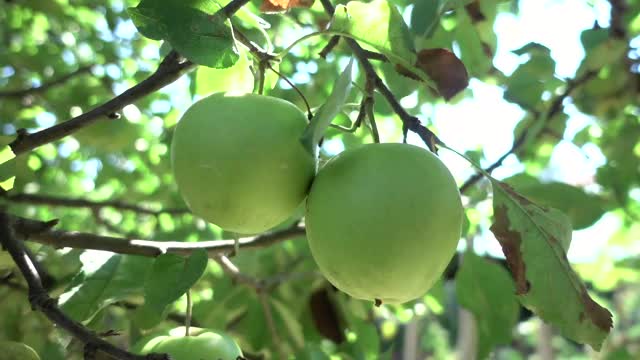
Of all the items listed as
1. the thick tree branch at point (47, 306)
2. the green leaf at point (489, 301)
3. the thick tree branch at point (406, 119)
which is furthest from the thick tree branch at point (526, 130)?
the thick tree branch at point (47, 306)

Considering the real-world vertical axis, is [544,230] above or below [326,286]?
above

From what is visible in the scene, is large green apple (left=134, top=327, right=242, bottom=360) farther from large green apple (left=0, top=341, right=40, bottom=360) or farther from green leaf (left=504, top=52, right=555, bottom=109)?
green leaf (left=504, top=52, right=555, bottom=109)

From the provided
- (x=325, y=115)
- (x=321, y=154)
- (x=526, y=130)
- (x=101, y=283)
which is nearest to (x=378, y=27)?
(x=325, y=115)

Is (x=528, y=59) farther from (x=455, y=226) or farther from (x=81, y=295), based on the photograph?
(x=81, y=295)

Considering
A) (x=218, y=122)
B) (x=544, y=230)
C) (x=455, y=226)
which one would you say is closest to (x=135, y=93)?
(x=218, y=122)

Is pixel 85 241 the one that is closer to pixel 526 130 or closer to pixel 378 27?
pixel 378 27

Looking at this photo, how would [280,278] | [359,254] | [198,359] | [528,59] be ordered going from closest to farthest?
1. [359,254]
2. [198,359]
3. [528,59]
4. [280,278]

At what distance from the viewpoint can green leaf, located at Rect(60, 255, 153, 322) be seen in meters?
0.98

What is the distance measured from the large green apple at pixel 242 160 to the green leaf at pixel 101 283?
1.01 ft

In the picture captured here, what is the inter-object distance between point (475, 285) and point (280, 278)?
0.44 meters

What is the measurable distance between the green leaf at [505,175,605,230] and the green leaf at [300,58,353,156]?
2.38ft

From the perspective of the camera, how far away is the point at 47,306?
2.54 feet

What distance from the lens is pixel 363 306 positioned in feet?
5.47

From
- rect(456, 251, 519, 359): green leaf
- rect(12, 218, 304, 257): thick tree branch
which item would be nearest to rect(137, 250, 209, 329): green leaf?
rect(12, 218, 304, 257): thick tree branch
